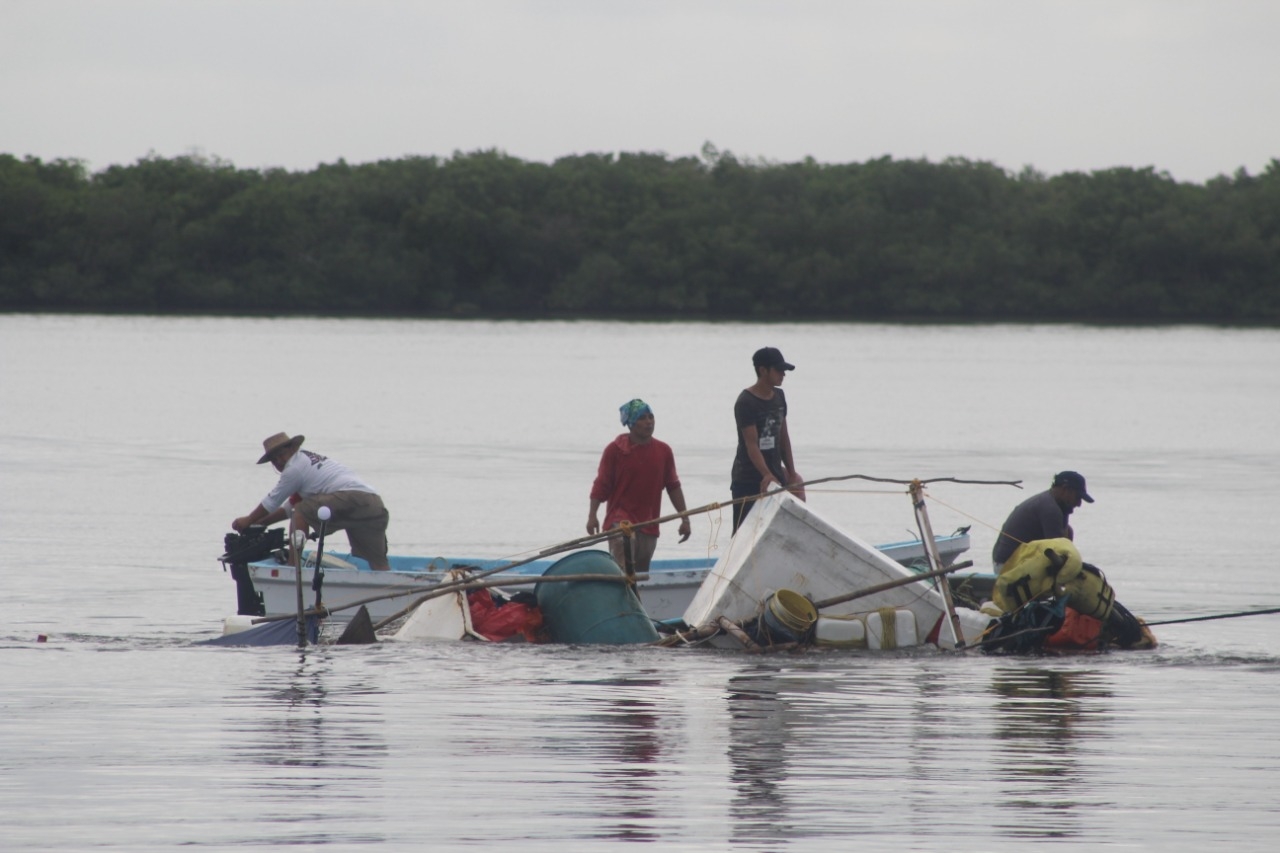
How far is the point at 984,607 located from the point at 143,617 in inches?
258

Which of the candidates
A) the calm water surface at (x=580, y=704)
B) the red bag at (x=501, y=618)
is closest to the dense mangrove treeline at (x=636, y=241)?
the calm water surface at (x=580, y=704)

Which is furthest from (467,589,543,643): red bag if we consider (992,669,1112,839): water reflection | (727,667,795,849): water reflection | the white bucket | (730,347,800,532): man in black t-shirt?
(992,669,1112,839): water reflection

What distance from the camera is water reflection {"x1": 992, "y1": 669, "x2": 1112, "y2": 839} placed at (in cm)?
750

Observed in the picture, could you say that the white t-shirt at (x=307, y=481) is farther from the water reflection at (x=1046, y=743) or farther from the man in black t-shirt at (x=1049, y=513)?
the water reflection at (x=1046, y=743)

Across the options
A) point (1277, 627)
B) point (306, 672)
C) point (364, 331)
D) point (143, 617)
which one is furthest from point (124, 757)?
point (364, 331)

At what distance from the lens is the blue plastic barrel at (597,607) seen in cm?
1170

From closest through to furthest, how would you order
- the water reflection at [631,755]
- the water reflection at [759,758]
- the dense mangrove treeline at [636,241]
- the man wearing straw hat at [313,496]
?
the water reflection at [759,758] → the water reflection at [631,755] → the man wearing straw hat at [313,496] → the dense mangrove treeline at [636,241]

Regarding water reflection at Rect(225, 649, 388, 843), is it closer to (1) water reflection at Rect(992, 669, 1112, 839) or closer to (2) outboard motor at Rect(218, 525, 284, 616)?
(2) outboard motor at Rect(218, 525, 284, 616)

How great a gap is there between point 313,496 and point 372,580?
73cm

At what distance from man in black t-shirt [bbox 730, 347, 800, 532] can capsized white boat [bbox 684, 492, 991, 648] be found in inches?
9.1

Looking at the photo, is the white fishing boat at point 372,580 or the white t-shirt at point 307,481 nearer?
the white t-shirt at point 307,481

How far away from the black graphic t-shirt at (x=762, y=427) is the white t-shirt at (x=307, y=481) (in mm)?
2616

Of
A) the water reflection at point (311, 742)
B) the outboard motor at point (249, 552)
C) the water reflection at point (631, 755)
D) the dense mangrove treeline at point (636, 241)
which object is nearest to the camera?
the water reflection at point (631, 755)

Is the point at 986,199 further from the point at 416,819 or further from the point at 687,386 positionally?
the point at 416,819
